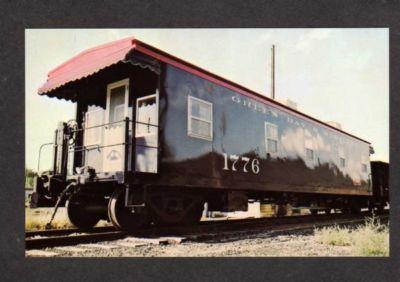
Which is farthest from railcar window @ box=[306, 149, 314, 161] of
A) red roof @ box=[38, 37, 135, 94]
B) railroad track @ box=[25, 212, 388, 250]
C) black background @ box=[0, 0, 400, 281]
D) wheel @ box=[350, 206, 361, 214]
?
red roof @ box=[38, 37, 135, 94]

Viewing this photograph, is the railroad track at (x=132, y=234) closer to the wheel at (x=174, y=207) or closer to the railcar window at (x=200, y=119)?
the wheel at (x=174, y=207)

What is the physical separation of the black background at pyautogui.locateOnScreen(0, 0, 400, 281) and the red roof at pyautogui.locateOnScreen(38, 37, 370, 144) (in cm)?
42

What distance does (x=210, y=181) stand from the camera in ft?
27.8

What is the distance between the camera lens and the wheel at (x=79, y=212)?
8.30 m

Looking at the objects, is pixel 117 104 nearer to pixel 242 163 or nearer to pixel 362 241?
pixel 242 163

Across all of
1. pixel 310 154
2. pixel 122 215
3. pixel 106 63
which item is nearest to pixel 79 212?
pixel 122 215

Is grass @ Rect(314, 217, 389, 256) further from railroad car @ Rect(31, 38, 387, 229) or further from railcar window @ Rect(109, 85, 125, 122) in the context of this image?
railcar window @ Rect(109, 85, 125, 122)

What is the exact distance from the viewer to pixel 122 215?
777 centimetres

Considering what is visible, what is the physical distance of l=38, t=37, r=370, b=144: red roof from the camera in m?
7.18
